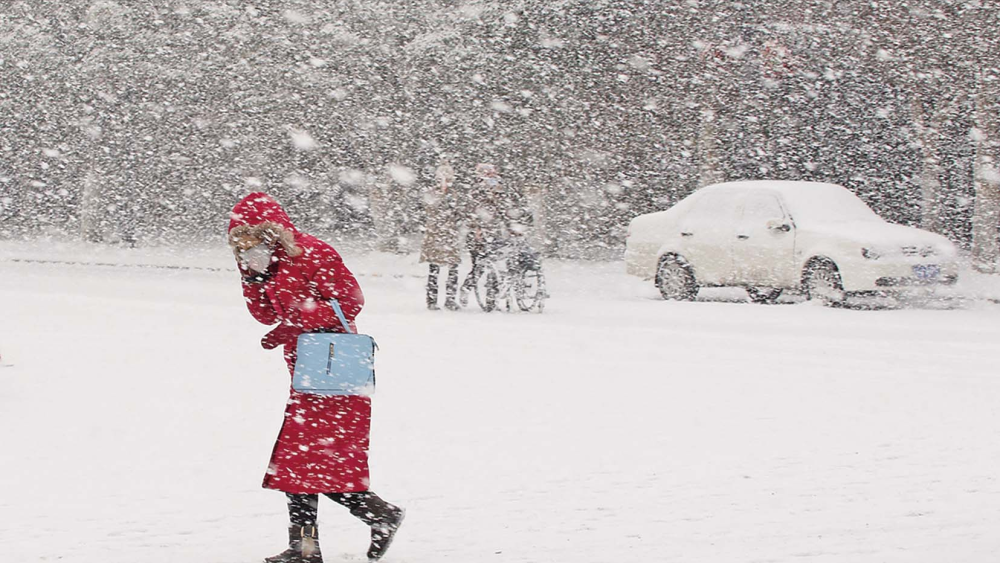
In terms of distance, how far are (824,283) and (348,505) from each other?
1191 cm

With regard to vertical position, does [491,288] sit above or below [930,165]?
below

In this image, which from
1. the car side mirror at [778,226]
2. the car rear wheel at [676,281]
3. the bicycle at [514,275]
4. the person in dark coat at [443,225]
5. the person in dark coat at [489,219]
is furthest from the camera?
the car rear wheel at [676,281]

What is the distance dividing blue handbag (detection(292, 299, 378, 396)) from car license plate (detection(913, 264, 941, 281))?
12188mm

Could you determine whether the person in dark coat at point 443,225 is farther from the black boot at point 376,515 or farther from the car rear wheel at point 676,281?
the black boot at point 376,515

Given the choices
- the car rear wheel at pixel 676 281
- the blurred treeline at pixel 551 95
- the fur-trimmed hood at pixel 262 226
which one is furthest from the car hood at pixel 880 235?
the fur-trimmed hood at pixel 262 226

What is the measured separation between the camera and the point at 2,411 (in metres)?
8.27

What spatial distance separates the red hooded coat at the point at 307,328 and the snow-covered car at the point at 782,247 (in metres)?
11.7

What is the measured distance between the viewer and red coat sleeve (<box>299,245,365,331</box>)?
479cm

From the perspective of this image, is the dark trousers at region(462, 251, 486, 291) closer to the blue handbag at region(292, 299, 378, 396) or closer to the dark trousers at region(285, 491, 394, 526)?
the dark trousers at region(285, 491, 394, 526)

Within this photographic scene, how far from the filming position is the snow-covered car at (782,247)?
15766mm

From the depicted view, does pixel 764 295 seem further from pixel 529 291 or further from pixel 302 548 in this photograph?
pixel 302 548

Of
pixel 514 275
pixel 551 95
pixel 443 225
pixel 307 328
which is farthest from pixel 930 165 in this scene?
pixel 307 328

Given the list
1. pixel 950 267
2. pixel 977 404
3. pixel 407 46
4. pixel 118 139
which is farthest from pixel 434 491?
pixel 118 139

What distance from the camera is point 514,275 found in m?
15.1
